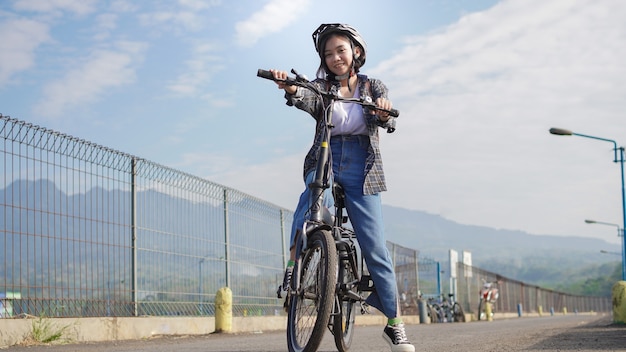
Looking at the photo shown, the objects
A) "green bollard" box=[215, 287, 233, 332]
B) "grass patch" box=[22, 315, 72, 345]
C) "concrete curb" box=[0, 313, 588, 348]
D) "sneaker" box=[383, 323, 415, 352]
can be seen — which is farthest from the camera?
"green bollard" box=[215, 287, 233, 332]

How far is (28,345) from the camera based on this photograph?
866 centimetres

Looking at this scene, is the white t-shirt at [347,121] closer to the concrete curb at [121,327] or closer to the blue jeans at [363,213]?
the blue jeans at [363,213]

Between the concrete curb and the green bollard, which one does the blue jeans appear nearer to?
the concrete curb

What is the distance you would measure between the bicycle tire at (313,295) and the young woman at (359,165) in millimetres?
252

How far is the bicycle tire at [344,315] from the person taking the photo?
16.5 ft

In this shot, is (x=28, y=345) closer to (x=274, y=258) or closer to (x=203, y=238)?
(x=203, y=238)

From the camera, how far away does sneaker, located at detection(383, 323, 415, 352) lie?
16.8 feet

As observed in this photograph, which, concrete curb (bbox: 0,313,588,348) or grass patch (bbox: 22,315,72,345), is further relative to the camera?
grass patch (bbox: 22,315,72,345)

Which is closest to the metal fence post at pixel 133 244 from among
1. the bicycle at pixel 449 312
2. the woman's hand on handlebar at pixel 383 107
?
the woman's hand on handlebar at pixel 383 107

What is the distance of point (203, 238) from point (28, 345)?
433 centimetres

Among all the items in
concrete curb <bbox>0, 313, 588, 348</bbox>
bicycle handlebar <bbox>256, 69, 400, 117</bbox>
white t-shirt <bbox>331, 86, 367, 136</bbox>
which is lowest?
concrete curb <bbox>0, 313, 588, 348</bbox>

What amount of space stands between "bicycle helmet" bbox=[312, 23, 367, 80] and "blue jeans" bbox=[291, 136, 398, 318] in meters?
0.50

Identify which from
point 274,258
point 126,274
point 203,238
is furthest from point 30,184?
point 274,258

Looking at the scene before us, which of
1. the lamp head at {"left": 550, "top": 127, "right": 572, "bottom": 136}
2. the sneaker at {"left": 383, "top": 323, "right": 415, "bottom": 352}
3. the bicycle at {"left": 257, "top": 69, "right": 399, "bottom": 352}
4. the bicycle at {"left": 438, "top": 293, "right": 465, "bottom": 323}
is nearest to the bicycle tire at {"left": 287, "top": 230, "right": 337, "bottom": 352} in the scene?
the bicycle at {"left": 257, "top": 69, "right": 399, "bottom": 352}
